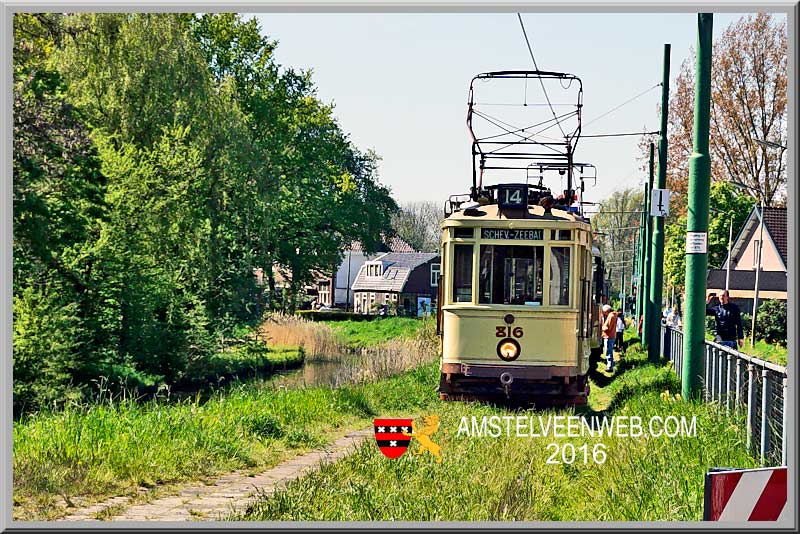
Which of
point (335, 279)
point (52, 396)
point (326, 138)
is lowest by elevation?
point (52, 396)

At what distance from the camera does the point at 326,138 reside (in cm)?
2720

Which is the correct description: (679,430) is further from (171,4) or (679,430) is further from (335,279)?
(335,279)

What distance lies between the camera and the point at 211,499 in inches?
345

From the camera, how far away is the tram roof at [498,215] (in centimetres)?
1304

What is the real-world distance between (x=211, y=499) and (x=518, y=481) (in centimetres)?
235

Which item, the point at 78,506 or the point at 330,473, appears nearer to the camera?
the point at 78,506

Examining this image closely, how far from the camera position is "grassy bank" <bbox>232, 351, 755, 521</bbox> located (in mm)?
7879

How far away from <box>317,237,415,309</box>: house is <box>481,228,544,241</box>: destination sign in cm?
1426

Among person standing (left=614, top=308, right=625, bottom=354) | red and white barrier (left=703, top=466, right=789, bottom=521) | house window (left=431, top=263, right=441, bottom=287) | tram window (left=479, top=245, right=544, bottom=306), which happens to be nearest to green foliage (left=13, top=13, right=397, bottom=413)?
house window (left=431, top=263, right=441, bottom=287)

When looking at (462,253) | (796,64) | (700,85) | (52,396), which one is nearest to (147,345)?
(52,396)

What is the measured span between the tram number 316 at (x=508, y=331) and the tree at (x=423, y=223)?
1459 mm

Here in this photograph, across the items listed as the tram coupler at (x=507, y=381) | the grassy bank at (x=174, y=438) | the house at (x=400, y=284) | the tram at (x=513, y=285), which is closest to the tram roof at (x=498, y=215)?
the tram at (x=513, y=285)

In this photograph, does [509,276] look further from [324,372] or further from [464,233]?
[324,372]

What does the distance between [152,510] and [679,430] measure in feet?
13.6
